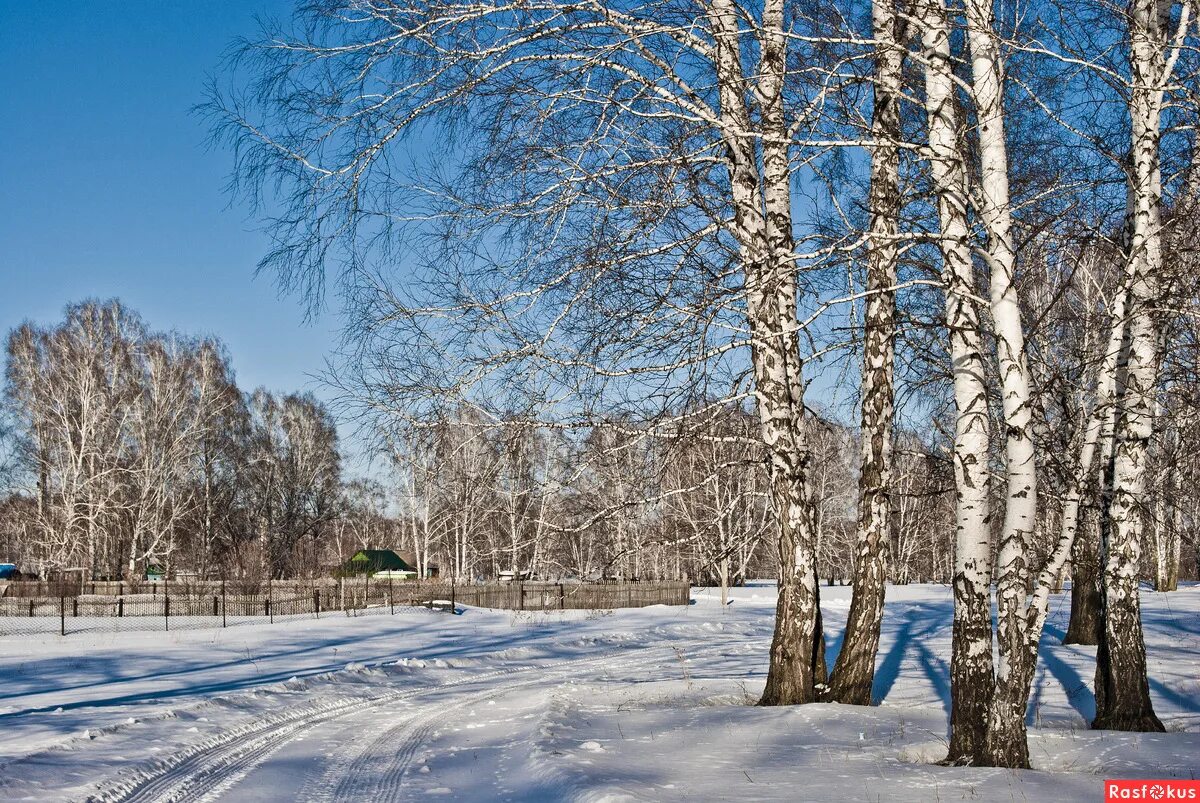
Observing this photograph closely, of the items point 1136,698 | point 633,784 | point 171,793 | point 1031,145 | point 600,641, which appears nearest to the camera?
point 633,784

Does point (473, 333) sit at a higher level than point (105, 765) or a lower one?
higher

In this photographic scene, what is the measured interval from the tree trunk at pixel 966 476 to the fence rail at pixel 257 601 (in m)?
21.9

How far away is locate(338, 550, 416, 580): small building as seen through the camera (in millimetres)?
54031

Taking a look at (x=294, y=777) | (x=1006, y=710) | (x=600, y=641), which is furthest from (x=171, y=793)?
(x=600, y=641)

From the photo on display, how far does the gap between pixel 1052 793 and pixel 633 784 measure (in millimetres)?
2247

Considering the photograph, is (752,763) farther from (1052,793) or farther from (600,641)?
(600,641)

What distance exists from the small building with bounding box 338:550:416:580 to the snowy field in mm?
35904

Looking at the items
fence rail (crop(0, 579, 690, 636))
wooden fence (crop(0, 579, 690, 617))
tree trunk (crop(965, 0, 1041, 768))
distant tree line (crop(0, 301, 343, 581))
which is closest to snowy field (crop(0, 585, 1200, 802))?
tree trunk (crop(965, 0, 1041, 768))

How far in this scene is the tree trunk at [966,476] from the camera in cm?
597

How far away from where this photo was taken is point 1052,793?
5.14 metres

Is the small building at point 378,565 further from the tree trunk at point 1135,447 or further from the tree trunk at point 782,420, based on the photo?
the tree trunk at point 1135,447

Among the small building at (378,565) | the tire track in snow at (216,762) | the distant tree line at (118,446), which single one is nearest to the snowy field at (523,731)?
the tire track in snow at (216,762)
